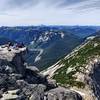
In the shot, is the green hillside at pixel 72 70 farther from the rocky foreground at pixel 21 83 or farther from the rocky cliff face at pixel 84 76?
the rocky foreground at pixel 21 83

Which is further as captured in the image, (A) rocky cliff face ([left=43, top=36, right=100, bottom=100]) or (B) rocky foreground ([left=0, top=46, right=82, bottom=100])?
(A) rocky cliff face ([left=43, top=36, right=100, bottom=100])

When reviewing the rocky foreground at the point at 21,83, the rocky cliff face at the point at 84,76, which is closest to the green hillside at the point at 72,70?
the rocky cliff face at the point at 84,76

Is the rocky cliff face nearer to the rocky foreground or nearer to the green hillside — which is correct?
the green hillside

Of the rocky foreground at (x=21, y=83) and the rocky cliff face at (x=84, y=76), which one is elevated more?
the rocky foreground at (x=21, y=83)

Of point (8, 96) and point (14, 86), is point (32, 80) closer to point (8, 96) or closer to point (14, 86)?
point (14, 86)

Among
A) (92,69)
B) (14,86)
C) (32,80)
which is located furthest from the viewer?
(92,69)

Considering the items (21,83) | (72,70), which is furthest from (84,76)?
(21,83)

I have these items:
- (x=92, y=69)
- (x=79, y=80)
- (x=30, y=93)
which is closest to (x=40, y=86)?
(x=30, y=93)

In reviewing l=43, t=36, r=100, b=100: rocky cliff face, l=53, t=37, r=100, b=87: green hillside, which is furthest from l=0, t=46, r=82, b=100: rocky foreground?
l=53, t=37, r=100, b=87: green hillside
